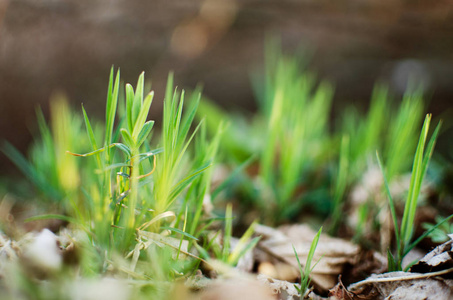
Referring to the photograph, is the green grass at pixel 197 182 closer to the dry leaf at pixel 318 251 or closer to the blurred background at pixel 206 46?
the dry leaf at pixel 318 251

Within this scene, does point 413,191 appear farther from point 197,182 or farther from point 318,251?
point 197,182

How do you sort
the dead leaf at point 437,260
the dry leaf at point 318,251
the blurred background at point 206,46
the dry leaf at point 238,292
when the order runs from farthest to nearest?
the blurred background at point 206,46 → the dry leaf at point 318,251 → the dead leaf at point 437,260 → the dry leaf at point 238,292

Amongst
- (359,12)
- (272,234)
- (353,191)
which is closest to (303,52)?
(359,12)

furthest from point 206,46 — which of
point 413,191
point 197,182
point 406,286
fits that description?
point 406,286

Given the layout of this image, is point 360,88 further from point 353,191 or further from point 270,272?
point 270,272

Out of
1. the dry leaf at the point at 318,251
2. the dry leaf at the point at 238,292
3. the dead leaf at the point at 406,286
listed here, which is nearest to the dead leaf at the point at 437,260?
the dead leaf at the point at 406,286

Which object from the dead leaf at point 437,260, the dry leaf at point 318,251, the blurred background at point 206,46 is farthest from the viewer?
the blurred background at point 206,46

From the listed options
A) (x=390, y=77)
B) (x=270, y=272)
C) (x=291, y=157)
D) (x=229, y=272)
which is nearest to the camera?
(x=229, y=272)

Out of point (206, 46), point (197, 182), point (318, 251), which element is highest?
point (206, 46)
